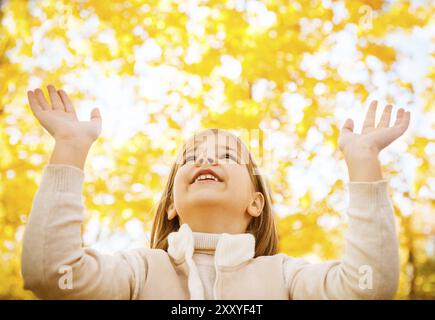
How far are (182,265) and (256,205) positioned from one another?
38 cm

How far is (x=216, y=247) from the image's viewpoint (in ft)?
3.80

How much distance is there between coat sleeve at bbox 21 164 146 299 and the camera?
0.92 meters

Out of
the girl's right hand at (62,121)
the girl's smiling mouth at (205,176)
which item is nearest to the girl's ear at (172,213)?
the girl's smiling mouth at (205,176)

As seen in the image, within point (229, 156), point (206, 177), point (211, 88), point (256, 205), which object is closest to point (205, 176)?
point (206, 177)

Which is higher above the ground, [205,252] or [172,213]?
[172,213]

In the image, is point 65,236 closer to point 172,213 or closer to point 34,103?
point 34,103

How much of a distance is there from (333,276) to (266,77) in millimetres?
1918

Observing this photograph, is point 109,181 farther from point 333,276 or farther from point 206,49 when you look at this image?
point 333,276

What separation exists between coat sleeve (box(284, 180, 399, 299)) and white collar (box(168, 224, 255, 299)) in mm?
224

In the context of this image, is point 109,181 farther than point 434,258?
No

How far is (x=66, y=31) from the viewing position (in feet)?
9.82

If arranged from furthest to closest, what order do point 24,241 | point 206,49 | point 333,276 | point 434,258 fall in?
point 434,258, point 206,49, point 333,276, point 24,241

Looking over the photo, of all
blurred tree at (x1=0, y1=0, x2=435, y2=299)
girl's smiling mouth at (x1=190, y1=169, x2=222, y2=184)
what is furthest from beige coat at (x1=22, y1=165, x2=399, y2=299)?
blurred tree at (x1=0, y1=0, x2=435, y2=299)

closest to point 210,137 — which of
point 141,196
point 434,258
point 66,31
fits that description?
point 141,196
